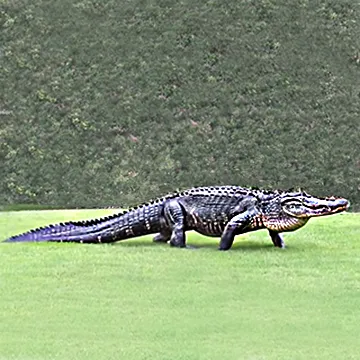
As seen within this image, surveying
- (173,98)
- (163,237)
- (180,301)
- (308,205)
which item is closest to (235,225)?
(308,205)

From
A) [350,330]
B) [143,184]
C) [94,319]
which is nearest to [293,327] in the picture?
[350,330]

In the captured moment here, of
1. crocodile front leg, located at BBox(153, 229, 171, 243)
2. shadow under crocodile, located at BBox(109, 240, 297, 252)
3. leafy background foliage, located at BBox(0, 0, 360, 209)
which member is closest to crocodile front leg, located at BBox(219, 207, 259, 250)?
shadow under crocodile, located at BBox(109, 240, 297, 252)

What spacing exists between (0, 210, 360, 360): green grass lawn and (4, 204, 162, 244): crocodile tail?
0.14 meters

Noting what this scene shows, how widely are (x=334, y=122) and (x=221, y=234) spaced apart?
15845 millimetres

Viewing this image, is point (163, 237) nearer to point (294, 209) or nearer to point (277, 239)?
point (277, 239)

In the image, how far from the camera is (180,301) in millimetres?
6031

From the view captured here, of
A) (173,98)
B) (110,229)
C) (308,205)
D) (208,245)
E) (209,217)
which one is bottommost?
(208,245)

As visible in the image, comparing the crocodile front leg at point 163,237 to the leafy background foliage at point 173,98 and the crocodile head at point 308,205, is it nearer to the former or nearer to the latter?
the crocodile head at point 308,205

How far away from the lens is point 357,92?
24891mm

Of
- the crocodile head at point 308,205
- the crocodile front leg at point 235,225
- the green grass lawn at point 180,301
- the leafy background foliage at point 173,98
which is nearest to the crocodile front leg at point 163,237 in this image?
the green grass lawn at point 180,301

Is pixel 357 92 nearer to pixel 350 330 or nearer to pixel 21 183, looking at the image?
pixel 21 183

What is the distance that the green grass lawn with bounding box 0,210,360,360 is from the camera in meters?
4.88

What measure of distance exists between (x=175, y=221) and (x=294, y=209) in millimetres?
1029

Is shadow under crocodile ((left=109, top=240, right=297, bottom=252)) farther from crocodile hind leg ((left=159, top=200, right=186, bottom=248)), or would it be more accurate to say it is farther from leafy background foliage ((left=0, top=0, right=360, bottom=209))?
leafy background foliage ((left=0, top=0, right=360, bottom=209))
